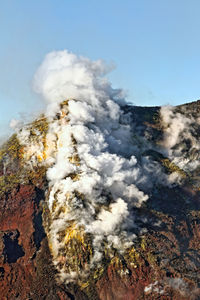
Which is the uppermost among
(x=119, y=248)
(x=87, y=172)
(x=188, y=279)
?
(x=87, y=172)

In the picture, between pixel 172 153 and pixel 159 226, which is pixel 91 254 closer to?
pixel 159 226

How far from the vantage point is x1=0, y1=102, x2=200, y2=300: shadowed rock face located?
71.8m

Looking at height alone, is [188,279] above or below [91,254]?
below

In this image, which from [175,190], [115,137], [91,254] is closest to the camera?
[91,254]

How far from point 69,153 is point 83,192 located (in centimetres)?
1347

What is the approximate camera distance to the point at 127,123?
12375cm

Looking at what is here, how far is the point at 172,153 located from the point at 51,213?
51569 mm

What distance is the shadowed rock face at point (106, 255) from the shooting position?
71750 mm

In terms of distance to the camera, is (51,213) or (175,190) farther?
(175,190)

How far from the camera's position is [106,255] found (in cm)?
7781

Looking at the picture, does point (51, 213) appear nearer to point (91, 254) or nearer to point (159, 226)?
point (91, 254)

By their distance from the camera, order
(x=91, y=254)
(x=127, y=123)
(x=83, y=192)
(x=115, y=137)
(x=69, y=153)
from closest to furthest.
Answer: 1. (x=91, y=254)
2. (x=83, y=192)
3. (x=69, y=153)
4. (x=115, y=137)
5. (x=127, y=123)

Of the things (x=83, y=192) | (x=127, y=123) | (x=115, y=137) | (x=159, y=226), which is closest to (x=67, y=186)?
(x=83, y=192)

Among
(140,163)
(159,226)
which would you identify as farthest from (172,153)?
(159,226)
